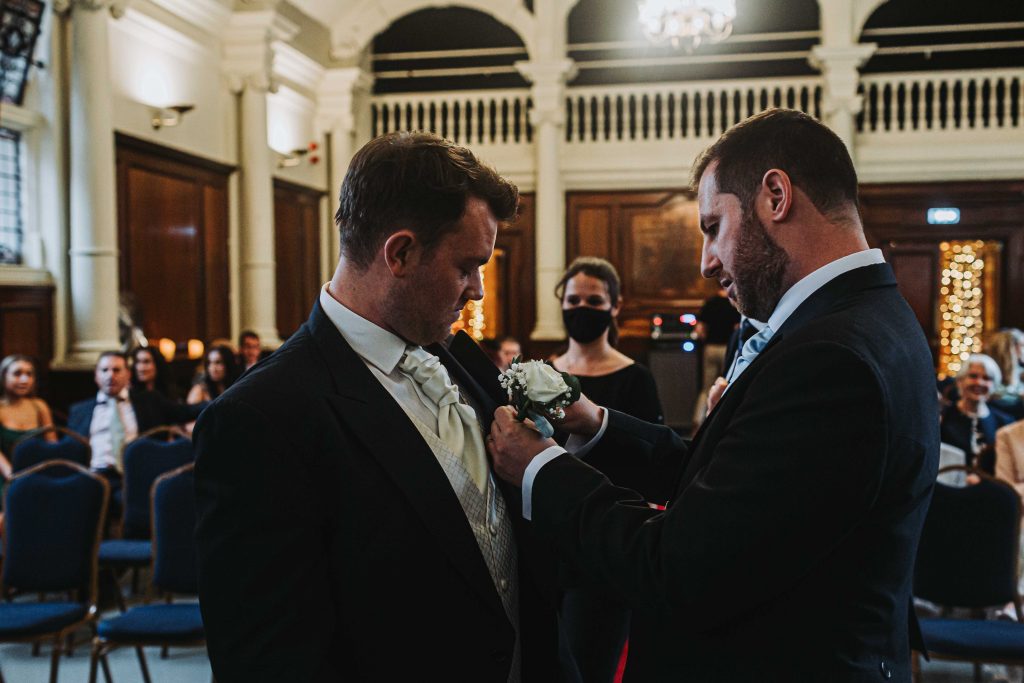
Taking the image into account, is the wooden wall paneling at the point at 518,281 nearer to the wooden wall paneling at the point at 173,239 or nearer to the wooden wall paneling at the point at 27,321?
the wooden wall paneling at the point at 173,239

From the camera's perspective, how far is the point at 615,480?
90.7 inches

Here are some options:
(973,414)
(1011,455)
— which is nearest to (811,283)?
(1011,455)

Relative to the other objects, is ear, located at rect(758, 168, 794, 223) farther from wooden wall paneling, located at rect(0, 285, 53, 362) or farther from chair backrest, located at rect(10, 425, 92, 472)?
wooden wall paneling, located at rect(0, 285, 53, 362)

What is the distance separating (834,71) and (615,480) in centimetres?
1055

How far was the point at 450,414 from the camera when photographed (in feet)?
5.79

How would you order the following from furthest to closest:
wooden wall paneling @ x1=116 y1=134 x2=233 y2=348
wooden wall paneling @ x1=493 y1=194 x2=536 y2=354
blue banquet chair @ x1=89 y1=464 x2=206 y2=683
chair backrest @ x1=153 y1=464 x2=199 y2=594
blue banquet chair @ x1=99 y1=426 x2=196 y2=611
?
wooden wall paneling @ x1=493 y1=194 x2=536 y2=354 → wooden wall paneling @ x1=116 y1=134 x2=233 y2=348 → blue banquet chair @ x1=99 y1=426 x2=196 y2=611 → chair backrest @ x1=153 y1=464 x2=199 y2=594 → blue banquet chair @ x1=89 y1=464 x2=206 y2=683

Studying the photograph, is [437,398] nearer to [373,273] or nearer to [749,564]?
[373,273]

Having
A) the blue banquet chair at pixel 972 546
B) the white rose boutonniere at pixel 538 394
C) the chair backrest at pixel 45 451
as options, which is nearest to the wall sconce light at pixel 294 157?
the chair backrest at pixel 45 451

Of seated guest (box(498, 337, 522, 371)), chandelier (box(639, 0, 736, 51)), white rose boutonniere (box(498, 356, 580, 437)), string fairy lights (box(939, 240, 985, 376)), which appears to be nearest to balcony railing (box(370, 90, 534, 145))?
chandelier (box(639, 0, 736, 51))

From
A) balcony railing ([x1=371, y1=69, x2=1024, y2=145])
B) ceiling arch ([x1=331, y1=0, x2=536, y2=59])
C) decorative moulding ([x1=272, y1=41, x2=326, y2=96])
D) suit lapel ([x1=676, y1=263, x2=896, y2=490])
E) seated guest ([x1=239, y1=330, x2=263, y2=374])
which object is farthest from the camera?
ceiling arch ([x1=331, y1=0, x2=536, y2=59])

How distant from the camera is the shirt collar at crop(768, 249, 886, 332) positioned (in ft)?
4.97

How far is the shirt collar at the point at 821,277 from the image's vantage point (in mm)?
1516

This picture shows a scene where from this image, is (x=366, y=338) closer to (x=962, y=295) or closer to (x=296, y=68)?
(x=296, y=68)

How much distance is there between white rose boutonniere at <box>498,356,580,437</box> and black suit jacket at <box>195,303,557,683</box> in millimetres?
280
